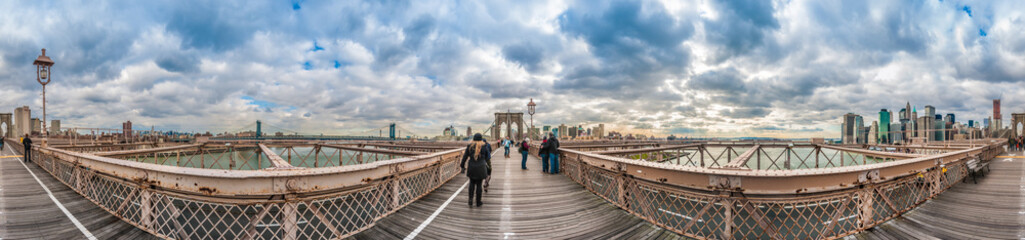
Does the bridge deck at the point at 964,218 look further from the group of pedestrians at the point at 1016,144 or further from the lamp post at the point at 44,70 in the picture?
the group of pedestrians at the point at 1016,144

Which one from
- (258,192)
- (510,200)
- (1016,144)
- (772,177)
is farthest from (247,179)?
(1016,144)

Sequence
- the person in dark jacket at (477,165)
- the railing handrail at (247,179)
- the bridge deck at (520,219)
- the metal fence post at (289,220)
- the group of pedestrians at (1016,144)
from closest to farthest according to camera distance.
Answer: the railing handrail at (247,179)
the metal fence post at (289,220)
the bridge deck at (520,219)
the person in dark jacket at (477,165)
the group of pedestrians at (1016,144)

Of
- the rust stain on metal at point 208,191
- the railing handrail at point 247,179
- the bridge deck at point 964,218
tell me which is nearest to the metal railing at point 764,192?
the bridge deck at point 964,218

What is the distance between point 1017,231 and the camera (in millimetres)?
6895

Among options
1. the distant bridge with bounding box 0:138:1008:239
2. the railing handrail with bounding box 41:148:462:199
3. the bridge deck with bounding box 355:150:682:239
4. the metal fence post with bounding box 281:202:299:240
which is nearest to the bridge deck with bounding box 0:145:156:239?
the distant bridge with bounding box 0:138:1008:239

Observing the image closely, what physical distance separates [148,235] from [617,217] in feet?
28.6

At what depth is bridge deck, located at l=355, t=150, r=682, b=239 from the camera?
20.1 feet

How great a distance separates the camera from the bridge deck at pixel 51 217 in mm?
6445

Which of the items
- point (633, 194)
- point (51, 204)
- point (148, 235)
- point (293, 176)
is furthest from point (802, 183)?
point (51, 204)

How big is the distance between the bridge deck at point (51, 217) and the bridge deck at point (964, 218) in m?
13.7

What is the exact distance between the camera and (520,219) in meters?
7.05

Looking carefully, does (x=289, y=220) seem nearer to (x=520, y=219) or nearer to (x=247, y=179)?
(x=247, y=179)

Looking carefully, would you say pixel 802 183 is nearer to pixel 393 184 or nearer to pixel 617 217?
pixel 617 217

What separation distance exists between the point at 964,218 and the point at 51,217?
68.8ft
